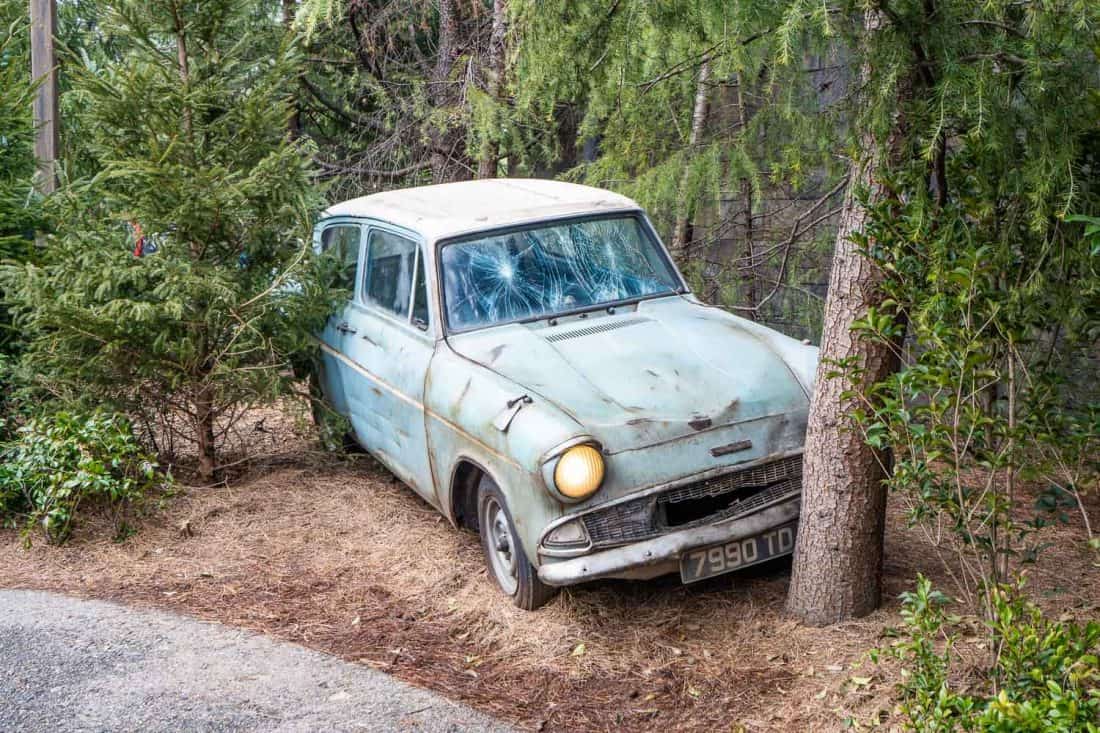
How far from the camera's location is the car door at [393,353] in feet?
19.0

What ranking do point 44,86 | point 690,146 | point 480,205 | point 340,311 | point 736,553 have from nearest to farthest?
point 736,553 < point 480,205 < point 340,311 < point 690,146 < point 44,86

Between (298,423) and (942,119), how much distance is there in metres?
4.66

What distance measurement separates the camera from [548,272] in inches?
235

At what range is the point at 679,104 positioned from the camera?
7938mm

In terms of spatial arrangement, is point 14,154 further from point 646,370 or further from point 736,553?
point 736,553

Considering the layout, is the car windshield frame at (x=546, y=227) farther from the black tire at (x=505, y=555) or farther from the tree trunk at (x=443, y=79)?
the tree trunk at (x=443, y=79)

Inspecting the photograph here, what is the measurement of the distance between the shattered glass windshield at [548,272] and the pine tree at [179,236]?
1.42 m

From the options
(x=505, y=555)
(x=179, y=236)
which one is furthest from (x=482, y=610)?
(x=179, y=236)

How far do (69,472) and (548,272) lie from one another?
294 cm

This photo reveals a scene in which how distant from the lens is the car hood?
4.79 metres

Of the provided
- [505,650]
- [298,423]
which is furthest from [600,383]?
[298,423]

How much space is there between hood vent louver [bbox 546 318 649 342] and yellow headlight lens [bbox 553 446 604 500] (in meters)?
1.07

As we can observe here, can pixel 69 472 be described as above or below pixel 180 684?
above

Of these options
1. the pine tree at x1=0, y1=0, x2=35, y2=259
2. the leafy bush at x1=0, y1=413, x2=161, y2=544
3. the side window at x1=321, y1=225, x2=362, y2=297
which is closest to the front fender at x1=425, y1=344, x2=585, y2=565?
the side window at x1=321, y1=225, x2=362, y2=297
